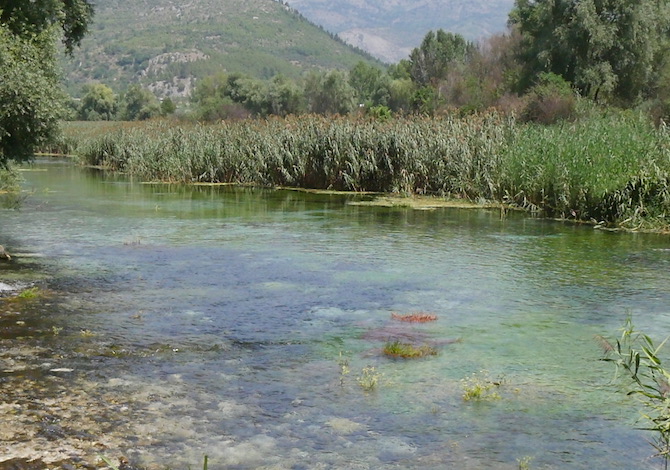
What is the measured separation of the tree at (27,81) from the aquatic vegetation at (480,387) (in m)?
7.78

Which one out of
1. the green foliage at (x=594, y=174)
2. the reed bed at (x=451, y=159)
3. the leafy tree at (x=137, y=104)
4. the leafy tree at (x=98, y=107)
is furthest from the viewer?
the leafy tree at (x=98, y=107)

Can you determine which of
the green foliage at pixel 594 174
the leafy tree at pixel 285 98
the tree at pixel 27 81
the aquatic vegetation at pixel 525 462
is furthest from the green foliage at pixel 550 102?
the leafy tree at pixel 285 98

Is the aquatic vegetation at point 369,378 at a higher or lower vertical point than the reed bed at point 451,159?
lower

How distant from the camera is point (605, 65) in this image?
41.8m

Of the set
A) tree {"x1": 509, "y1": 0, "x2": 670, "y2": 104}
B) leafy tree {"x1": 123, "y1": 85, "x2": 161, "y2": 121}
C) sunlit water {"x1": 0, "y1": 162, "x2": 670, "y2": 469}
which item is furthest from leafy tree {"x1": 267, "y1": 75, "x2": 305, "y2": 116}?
sunlit water {"x1": 0, "y1": 162, "x2": 670, "y2": 469}

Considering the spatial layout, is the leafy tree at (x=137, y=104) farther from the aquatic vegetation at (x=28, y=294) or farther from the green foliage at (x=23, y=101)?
the aquatic vegetation at (x=28, y=294)

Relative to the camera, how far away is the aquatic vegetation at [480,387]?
631 centimetres

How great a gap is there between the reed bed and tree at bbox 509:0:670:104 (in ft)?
60.5

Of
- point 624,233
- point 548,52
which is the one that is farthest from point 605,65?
point 624,233

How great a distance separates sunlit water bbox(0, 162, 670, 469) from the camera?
5.39m

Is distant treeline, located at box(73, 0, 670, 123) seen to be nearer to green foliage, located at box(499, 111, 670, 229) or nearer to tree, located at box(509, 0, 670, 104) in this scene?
tree, located at box(509, 0, 670, 104)

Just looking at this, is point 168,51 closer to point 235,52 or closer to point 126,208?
point 235,52

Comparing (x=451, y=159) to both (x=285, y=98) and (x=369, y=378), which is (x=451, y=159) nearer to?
(x=369, y=378)

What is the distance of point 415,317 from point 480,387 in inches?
93.0
